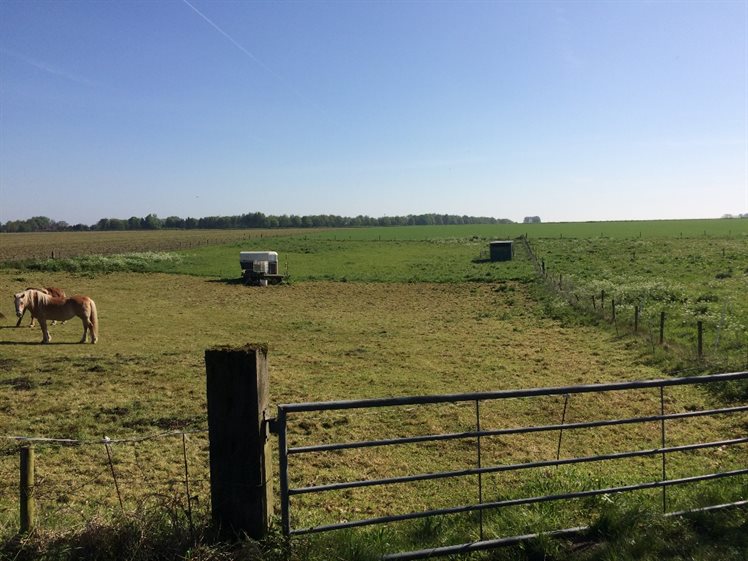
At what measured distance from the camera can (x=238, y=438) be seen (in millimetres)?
3609

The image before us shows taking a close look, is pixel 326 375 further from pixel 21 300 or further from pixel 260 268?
pixel 260 268

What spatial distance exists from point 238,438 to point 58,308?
1553 cm

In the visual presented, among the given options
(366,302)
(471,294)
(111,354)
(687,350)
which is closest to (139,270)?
(366,302)

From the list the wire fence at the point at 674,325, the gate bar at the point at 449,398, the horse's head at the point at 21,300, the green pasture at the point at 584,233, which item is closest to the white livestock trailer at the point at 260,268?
the horse's head at the point at 21,300

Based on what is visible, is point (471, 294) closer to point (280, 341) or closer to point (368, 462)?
point (280, 341)

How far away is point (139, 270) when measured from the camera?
39625 mm

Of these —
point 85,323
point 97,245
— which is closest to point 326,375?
point 85,323

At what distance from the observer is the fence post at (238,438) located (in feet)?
11.7

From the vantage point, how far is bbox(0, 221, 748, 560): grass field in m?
7.05

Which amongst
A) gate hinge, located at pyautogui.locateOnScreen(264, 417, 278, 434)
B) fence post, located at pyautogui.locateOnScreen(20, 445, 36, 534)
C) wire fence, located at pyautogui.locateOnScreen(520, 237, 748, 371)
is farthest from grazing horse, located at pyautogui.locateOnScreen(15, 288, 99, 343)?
wire fence, located at pyautogui.locateOnScreen(520, 237, 748, 371)

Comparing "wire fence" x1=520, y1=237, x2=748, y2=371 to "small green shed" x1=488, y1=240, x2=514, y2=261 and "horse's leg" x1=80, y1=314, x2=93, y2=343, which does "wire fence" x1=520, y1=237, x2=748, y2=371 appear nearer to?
"horse's leg" x1=80, y1=314, x2=93, y2=343

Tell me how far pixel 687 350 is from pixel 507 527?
11.4m

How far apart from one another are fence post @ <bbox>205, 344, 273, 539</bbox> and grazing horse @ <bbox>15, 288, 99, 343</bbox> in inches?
570

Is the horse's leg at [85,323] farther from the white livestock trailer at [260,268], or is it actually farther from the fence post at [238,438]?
the white livestock trailer at [260,268]
